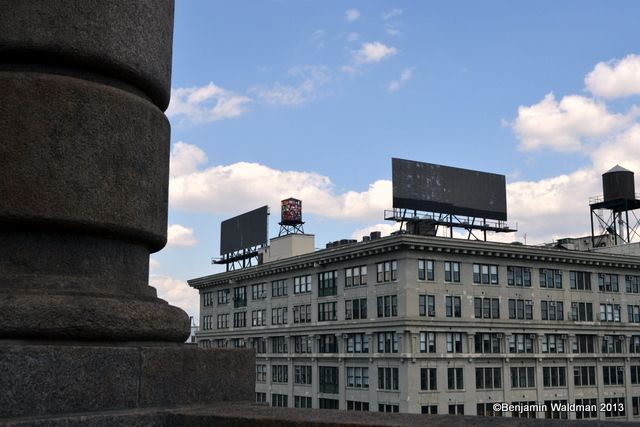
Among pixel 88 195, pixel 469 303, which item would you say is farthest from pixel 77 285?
pixel 469 303

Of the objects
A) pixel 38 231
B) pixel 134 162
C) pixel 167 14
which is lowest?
pixel 38 231

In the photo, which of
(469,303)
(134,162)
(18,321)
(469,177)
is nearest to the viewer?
(18,321)

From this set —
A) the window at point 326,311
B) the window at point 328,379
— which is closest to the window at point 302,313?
the window at point 326,311

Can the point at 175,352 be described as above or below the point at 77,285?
below

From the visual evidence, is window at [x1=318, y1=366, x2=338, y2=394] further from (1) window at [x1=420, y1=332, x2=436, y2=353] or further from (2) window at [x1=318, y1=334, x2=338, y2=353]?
(1) window at [x1=420, y1=332, x2=436, y2=353]

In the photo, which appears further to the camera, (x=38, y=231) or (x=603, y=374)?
(x=603, y=374)

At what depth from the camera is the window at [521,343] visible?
68.6 meters

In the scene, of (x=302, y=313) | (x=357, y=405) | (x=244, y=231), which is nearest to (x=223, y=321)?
(x=244, y=231)

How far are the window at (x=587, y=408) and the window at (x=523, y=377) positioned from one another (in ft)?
17.7

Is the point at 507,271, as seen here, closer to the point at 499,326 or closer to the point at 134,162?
the point at 499,326

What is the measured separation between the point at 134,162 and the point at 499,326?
64442 mm

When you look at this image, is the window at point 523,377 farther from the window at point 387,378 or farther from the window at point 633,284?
the window at point 633,284

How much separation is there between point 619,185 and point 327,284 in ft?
120

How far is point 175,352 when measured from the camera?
6.46m
